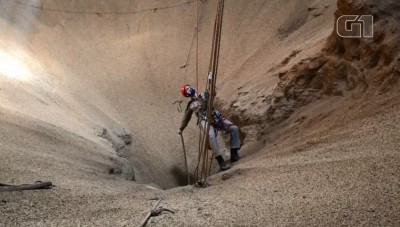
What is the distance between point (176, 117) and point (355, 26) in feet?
12.5

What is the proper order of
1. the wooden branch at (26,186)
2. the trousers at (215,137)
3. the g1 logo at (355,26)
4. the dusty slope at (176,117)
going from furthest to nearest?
the trousers at (215,137) < the g1 logo at (355,26) < the wooden branch at (26,186) < the dusty slope at (176,117)

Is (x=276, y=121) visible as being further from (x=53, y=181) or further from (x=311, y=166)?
(x=53, y=181)

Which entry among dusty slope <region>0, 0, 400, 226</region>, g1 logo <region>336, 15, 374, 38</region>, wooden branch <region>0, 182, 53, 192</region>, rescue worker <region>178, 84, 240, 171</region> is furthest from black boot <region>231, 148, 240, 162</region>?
wooden branch <region>0, 182, 53, 192</region>

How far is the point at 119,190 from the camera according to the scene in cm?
305

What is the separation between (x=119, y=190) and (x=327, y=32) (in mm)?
4147

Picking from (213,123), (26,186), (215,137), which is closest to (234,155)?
(215,137)

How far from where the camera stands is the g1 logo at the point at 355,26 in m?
3.77

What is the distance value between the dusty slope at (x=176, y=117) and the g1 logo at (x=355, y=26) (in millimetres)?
136

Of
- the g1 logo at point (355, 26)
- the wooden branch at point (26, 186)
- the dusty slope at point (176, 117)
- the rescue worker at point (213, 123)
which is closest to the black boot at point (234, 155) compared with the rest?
the rescue worker at point (213, 123)

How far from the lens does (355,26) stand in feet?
13.0

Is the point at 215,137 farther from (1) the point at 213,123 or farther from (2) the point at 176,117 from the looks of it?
(2) the point at 176,117

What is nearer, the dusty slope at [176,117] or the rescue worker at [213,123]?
the dusty slope at [176,117]

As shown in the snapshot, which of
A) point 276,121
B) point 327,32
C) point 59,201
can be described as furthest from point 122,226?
point 327,32

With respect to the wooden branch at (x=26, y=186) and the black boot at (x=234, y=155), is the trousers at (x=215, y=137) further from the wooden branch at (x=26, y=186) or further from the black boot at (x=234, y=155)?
the wooden branch at (x=26, y=186)
